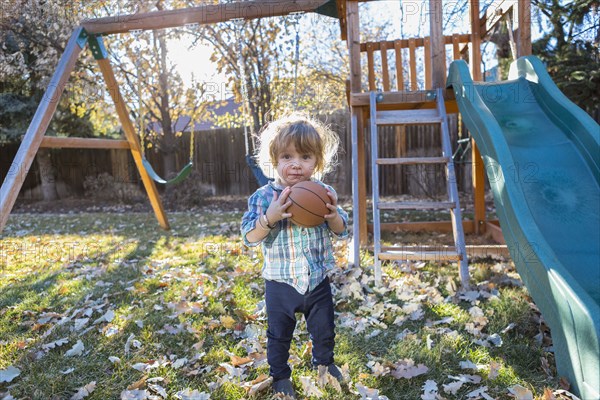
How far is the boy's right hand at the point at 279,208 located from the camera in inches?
83.3

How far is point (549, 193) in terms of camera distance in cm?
319

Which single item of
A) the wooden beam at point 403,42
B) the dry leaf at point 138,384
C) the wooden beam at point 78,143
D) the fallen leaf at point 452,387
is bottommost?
the fallen leaf at point 452,387

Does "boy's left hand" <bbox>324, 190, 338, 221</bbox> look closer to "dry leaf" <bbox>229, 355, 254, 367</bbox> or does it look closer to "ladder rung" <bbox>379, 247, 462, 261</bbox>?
"dry leaf" <bbox>229, 355, 254, 367</bbox>

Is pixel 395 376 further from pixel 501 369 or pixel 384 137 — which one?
pixel 384 137

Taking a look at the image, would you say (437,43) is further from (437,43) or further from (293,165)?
(293,165)

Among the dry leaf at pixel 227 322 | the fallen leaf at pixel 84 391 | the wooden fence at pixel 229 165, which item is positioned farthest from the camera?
the wooden fence at pixel 229 165

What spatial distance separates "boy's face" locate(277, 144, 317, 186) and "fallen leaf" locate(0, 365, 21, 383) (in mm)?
1952

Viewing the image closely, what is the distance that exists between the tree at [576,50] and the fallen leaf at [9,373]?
8.30 m

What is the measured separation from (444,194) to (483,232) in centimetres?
607

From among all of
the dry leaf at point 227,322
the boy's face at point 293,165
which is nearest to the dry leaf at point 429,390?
the boy's face at point 293,165

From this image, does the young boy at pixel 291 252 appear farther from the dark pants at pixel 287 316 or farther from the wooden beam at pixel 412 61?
the wooden beam at pixel 412 61

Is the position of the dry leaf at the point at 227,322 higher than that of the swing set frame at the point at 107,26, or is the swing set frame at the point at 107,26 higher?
the swing set frame at the point at 107,26

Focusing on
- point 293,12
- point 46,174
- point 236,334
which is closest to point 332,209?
point 236,334

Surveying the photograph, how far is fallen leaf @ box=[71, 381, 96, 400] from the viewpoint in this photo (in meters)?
2.25
